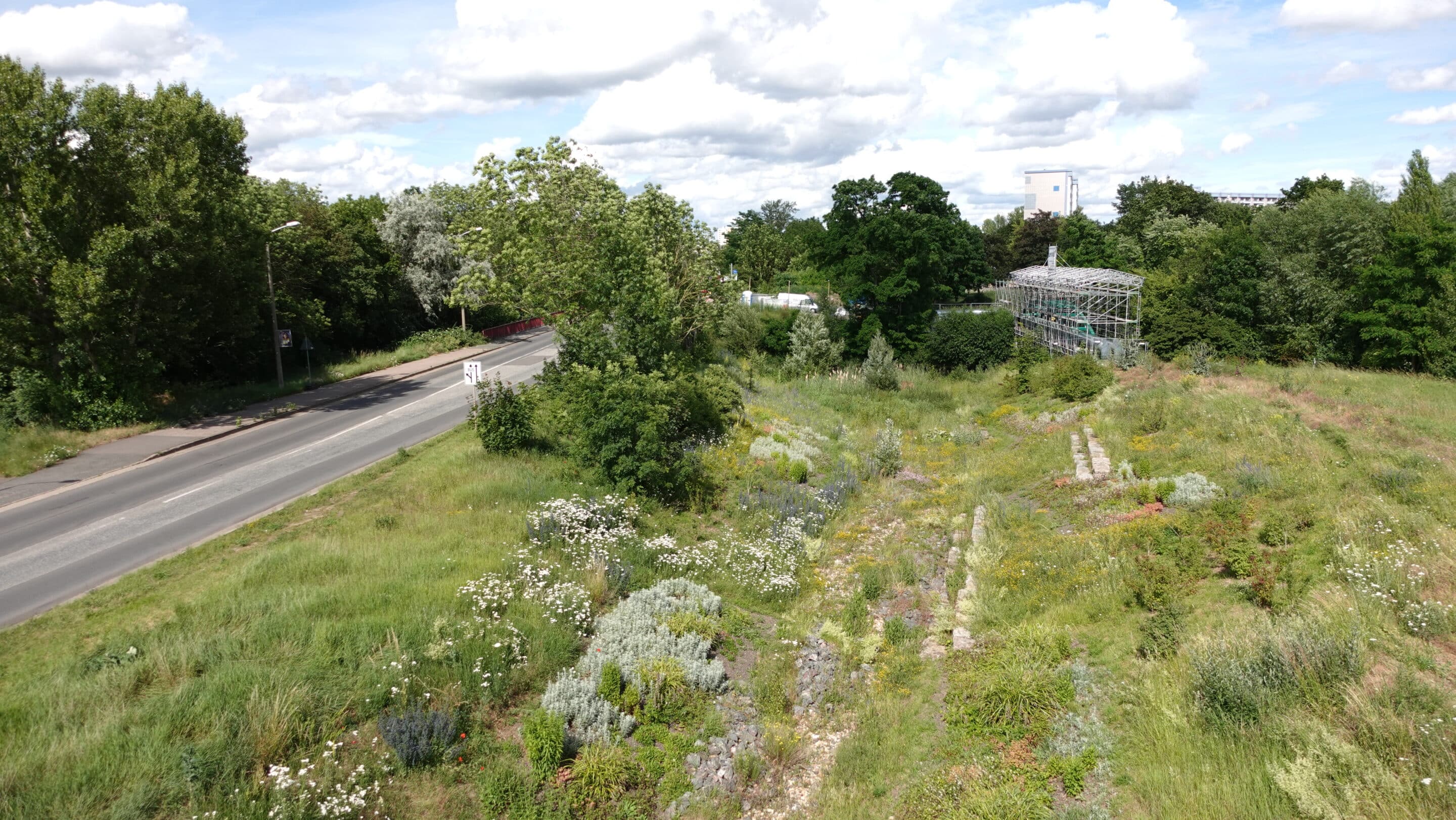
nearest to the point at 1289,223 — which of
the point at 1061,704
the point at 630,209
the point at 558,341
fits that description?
the point at 630,209

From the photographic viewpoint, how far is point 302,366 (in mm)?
37281

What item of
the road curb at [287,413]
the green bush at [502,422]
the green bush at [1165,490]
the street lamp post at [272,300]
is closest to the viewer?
the green bush at [1165,490]

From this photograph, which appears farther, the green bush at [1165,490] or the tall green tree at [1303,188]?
the tall green tree at [1303,188]

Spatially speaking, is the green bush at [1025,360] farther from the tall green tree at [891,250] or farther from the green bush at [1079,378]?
the tall green tree at [891,250]

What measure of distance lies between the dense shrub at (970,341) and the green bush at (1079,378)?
8927mm

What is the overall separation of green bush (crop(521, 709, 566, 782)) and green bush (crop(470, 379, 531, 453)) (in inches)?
449

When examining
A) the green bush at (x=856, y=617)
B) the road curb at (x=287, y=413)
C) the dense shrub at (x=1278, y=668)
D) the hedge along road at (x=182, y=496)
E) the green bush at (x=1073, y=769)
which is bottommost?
the green bush at (x=856, y=617)

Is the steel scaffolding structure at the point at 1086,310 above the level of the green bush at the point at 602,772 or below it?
above

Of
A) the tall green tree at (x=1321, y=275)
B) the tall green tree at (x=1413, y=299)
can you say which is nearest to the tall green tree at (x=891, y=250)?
the tall green tree at (x=1321, y=275)

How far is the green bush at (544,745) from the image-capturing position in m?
8.91

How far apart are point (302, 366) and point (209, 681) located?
32537 millimetres

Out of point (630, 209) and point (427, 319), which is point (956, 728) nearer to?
point (630, 209)

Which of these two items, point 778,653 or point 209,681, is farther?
point 778,653

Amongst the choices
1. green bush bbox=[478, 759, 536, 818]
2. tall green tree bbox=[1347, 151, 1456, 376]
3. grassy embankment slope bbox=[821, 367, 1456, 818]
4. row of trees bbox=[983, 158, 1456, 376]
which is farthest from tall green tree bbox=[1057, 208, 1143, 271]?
green bush bbox=[478, 759, 536, 818]
